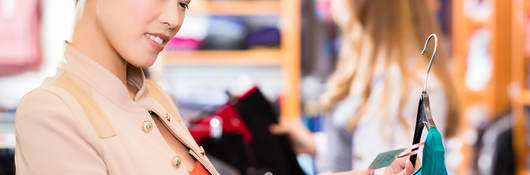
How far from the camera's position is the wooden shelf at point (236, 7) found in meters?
3.50

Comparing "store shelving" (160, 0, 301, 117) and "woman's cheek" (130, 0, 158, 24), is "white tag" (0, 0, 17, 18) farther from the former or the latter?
"woman's cheek" (130, 0, 158, 24)

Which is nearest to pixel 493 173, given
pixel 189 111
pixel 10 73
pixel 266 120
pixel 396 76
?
pixel 189 111

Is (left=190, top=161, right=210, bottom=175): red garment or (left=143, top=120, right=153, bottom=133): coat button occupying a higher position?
(left=143, top=120, right=153, bottom=133): coat button

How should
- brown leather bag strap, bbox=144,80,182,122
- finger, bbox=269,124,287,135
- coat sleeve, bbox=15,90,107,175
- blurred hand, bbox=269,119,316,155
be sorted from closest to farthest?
coat sleeve, bbox=15,90,107,175
brown leather bag strap, bbox=144,80,182,122
finger, bbox=269,124,287,135
blurred hand, bbox=269,119,316,155

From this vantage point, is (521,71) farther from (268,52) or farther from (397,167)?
(397,167)

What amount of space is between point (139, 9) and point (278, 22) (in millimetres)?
3037

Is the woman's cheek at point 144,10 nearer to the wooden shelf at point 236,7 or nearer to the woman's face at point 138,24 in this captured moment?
the woman's face at point 138,24

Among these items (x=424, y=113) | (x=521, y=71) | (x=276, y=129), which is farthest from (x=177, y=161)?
(x=521, y=71)

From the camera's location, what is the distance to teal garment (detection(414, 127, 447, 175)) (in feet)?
1.97

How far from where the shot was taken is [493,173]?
11.1 ft

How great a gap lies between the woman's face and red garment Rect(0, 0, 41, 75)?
8.50ft

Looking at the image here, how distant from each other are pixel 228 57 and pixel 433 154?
3005 millimetres

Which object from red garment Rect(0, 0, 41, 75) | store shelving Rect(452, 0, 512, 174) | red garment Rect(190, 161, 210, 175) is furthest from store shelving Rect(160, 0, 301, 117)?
red garment Rect(190, 161, 210, 175)

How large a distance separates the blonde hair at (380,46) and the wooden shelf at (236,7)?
1.57m
